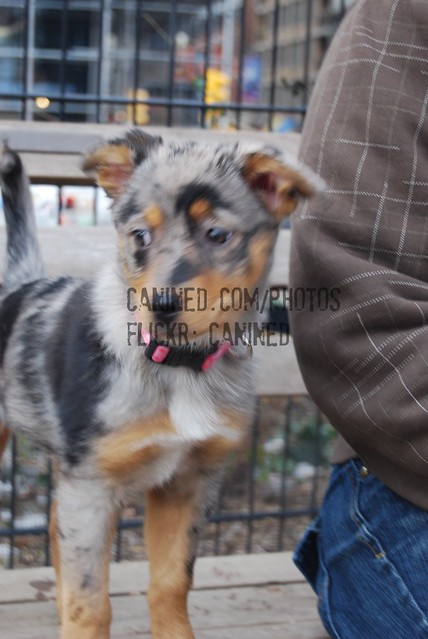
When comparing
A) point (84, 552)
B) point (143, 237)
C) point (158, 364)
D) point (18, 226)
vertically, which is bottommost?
point (84, 552)

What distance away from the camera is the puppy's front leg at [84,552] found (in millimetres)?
2365

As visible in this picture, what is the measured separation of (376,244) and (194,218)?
0.43 meters

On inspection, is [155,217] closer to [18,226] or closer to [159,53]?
[18,226]

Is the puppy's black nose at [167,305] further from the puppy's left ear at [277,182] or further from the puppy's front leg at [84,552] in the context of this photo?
the puppy's front leg at [84,552]

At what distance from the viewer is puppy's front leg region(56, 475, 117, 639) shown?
2365mm

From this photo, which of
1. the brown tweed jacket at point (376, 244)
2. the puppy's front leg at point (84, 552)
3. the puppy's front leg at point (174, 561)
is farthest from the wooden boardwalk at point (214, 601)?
the brown tweed jacket at point (376, 244)

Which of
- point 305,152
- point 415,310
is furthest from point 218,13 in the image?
point 415,310

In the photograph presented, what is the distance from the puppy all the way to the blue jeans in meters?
0.34

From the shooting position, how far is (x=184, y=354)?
7.80 ft

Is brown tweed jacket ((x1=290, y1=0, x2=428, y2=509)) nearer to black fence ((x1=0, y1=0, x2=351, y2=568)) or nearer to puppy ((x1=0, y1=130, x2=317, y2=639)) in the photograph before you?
puppy ((x1=0, y1=130, x2=317, y2=639))

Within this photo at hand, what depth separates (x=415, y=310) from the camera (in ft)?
6.98

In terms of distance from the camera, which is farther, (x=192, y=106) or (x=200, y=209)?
(x=192, y=106)

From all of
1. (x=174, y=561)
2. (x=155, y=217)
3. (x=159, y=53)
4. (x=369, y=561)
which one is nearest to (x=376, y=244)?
(x=155, y=217)

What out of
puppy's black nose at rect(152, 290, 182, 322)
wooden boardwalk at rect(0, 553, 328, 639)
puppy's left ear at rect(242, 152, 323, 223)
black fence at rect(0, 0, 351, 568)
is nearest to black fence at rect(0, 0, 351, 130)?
black fence at rect(0, 0, 351, 568)
